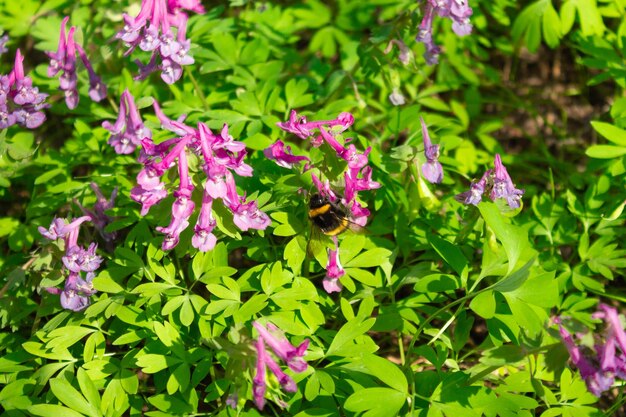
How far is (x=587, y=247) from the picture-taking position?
12.2 feet

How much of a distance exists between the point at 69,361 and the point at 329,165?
67.2 inches

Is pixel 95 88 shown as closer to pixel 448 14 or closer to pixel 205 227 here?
pixel 205 227

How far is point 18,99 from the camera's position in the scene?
355 centimetres

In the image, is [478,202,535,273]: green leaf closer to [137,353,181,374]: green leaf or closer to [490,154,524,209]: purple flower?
[490,154,524,209]: purple flower

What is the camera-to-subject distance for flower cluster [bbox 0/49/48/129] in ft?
11.5

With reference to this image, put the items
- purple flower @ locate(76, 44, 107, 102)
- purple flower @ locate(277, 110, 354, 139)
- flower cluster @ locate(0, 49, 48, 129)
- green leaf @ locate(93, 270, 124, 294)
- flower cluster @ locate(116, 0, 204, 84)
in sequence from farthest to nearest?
1. purple flower @ locate(76, 44, 107, 102)
2. flower cluster @ locate(0, 49, 48, 129)
3. flower cluster @ locate(116, 0, 204, 84)
4. green leaf @ locate(93, 270, 124, 294)
5. purple flower @ locate(277, 110, 354, 139)

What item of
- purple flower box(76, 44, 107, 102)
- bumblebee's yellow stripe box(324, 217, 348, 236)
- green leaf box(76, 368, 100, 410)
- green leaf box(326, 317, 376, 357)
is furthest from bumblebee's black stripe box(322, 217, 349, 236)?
purple flower box(76, 44, 107, 102)

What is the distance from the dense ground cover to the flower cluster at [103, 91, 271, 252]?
0.03ft

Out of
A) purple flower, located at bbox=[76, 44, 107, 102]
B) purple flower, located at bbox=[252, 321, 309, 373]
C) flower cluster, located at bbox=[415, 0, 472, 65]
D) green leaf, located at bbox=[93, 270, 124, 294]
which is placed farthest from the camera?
purple flower, located at bbox=[76, 44, 107, 102]

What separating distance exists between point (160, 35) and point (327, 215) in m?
1.39

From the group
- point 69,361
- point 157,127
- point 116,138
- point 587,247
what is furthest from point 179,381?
point 587,247

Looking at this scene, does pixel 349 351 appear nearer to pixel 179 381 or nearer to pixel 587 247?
pixel 179 381

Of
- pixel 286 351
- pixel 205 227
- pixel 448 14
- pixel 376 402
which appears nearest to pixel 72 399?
pixel 205 227

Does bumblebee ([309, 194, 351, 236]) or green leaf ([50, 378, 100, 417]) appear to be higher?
bumblebee ([309, 194, 351, 236])
